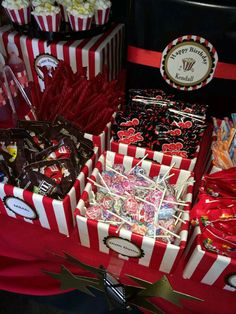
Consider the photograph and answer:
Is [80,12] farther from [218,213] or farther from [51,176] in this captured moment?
[218,213]

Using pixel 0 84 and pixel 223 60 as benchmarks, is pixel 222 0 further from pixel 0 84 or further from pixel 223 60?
pixel 0 84

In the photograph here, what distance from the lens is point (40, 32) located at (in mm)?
1526

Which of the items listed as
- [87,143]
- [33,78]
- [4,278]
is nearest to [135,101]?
[87,143]

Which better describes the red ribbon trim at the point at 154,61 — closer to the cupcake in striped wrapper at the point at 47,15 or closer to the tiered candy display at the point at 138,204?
the cupcake in striped wrapper at the point at 47,15

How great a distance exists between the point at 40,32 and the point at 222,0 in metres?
0.92

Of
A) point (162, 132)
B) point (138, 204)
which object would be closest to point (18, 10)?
point (162, 132)

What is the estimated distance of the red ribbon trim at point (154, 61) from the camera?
126 centimetres

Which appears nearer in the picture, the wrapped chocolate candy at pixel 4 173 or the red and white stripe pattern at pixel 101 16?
the wrapped chocolate candy at pixel 4 173

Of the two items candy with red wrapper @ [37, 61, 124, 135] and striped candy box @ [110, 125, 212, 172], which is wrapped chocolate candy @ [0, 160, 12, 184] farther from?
striped candy box @ [110, 125, 212, 172]

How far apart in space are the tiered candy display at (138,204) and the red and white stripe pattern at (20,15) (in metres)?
0.97

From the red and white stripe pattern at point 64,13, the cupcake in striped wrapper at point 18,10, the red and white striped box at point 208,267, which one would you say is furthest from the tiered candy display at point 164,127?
the cupcake in striped wrapper at point 18,10

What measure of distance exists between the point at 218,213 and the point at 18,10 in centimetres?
134

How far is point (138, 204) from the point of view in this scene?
1000 mm

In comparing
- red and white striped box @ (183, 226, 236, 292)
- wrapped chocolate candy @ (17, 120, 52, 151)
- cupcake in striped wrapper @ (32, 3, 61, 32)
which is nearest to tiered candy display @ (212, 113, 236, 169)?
red and white striped box @ (183, 226, 236, 292)
